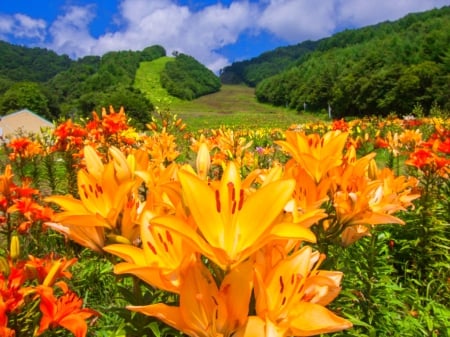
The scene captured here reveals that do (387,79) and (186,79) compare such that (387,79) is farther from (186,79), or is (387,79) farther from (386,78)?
(186,79)

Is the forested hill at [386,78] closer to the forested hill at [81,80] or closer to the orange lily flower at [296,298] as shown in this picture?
the orange lily flower at [296,298]

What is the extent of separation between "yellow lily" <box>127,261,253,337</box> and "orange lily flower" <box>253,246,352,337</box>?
0.09 feet

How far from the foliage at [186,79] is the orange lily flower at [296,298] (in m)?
86.4

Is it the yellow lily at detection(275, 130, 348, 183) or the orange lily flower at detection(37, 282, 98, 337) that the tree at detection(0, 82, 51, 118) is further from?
the yellow lily at detection(275, 130, 348, 183)

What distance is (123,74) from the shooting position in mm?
82562

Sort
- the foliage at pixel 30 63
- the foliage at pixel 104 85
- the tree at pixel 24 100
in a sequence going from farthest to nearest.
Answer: the foliage at pixel 30 63 < the tree at pixel 24 100 < the foliage at pixel 104 85

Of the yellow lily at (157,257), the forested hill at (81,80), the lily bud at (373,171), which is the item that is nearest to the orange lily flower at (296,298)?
the yellow lily at (157,257)

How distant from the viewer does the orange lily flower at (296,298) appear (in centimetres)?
69

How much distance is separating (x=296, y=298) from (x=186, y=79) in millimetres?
102954

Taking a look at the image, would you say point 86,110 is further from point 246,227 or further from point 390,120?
point 246,227

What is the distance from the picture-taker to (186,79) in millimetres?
100750

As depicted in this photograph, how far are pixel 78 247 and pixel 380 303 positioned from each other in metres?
2.57

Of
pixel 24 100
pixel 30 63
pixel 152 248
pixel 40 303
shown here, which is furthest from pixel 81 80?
pixel 152 248

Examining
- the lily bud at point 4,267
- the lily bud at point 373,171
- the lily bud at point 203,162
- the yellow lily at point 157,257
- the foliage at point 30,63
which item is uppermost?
the foliage at point 30,63
